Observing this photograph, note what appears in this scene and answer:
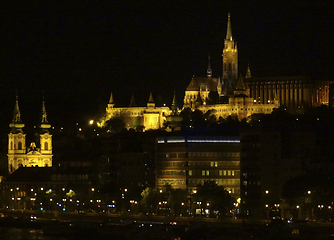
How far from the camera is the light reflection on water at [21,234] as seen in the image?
380 feet

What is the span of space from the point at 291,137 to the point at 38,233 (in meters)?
43.1

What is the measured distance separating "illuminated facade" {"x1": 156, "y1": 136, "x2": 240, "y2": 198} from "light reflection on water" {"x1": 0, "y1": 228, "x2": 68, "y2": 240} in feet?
89.1

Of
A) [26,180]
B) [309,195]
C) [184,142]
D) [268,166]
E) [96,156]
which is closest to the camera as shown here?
[309,195]

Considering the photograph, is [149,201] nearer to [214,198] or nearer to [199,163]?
[214,198]

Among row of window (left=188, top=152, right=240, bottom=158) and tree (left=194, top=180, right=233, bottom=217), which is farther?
row of window (left=188, top=152, right=240, bottom=158)

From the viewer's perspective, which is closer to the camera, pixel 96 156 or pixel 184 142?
pixel 184 142

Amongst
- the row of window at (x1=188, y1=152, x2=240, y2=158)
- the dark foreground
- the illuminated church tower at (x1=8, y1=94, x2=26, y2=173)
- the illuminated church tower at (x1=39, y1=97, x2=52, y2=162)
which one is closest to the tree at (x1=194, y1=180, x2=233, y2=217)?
the dark foreground

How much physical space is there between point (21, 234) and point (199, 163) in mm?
32834

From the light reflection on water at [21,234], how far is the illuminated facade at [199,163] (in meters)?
27.2

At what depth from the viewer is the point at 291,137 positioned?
151 meters

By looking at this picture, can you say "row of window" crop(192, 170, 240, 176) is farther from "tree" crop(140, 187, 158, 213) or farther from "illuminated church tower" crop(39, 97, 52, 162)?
"illuminated church tower" crop(39, 97, 52, 162)

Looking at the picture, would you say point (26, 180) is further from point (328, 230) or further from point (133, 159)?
point (328, 230)

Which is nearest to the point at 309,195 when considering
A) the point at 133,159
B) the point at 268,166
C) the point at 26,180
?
the point at 268,166

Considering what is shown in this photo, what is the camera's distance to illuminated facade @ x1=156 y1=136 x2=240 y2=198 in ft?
475
